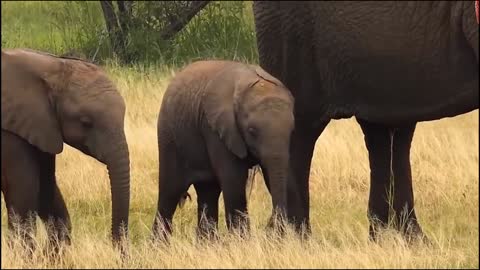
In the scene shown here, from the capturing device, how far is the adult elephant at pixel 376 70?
19.1ft

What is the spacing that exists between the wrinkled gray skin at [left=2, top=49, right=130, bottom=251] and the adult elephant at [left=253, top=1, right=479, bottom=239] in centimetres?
101

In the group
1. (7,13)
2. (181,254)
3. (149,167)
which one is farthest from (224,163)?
(7,13)

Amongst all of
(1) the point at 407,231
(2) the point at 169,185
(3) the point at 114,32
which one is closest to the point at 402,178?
(1) the point at 407,231

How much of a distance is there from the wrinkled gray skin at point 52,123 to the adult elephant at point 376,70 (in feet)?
3.30

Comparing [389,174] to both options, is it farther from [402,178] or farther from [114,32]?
[114,32]

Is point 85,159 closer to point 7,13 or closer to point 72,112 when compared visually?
point 72,112

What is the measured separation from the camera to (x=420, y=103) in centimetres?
596

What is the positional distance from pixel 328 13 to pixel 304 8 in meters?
0.19

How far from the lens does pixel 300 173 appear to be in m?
6.68

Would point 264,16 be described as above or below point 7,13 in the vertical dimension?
above

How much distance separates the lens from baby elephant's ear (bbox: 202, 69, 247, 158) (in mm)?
6129

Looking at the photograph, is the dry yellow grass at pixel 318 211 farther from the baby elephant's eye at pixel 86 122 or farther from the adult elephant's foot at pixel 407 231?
the baby elephant's eye at pixel 86 122

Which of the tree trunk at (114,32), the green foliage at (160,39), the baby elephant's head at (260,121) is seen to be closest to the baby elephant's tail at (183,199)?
the baby elephant's head at (260,121)

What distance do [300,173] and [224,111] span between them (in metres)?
0.69
